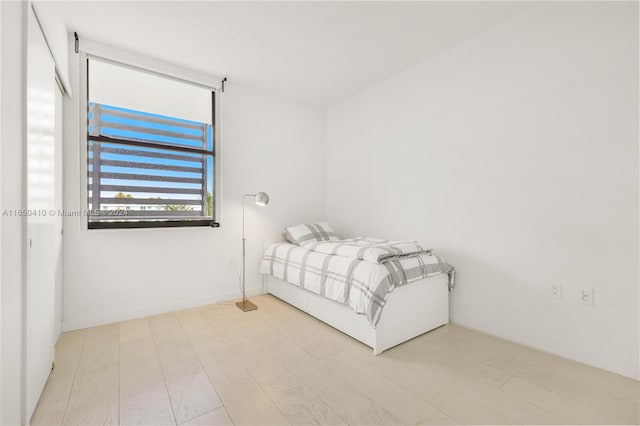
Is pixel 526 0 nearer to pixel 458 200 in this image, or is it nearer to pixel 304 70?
pixel 458 200

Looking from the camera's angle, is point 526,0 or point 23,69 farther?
Answer: point 526,0

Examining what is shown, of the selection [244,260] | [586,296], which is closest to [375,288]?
[586,296]

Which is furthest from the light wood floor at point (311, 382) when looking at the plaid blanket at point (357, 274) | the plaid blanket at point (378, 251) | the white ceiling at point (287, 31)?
the white ceiling at point (287, 31)

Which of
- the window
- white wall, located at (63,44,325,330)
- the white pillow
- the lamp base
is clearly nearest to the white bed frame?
the lamp base

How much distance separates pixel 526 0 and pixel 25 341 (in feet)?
11.9

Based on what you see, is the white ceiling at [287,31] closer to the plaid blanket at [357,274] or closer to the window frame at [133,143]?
the window frame at [133,143]

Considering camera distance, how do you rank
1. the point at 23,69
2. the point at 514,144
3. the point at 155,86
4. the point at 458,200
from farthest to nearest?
the point at 155,86
the point at 458,200
the point at 514,144
the point at 23,69

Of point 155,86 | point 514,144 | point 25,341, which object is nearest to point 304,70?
point 155,86

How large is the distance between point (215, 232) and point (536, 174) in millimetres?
3013

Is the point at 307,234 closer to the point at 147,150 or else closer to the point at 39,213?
the point at 147,150

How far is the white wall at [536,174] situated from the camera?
1830 mm

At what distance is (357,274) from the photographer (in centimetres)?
224

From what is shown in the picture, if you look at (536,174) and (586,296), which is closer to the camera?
(586,296)

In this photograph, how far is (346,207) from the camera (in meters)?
3.83
